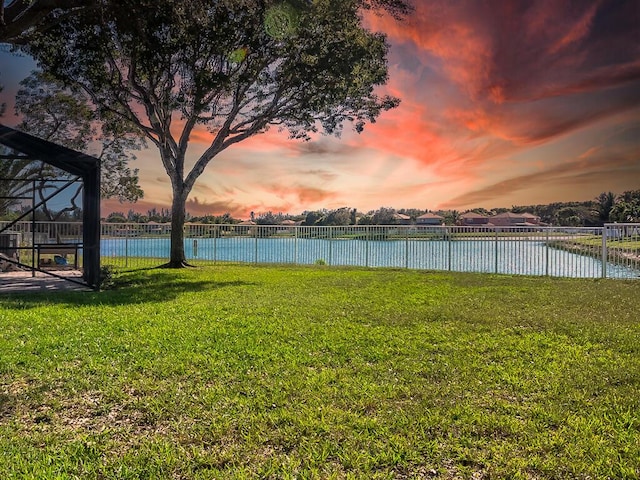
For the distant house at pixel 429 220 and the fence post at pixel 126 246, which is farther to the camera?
the distant house at pixel 429 220

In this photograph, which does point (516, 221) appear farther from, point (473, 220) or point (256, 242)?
point (256, 242)

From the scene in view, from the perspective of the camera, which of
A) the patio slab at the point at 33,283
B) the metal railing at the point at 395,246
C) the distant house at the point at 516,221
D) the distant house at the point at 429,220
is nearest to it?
the patio slab at the point at 33,283

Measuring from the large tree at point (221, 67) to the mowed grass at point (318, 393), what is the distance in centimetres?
710

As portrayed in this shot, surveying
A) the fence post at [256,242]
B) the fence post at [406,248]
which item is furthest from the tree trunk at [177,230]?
the fence post at [406,248]

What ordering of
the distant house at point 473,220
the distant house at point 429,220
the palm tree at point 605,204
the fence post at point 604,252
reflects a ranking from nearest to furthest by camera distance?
the fence post at point 604,252 < the distant house at point 429,220 < the distant house at point 473,220 < the palm tree at point 605,204

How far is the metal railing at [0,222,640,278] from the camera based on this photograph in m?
12.1

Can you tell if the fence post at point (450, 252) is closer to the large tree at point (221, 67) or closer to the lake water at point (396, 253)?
the lake water at point (396, 253)

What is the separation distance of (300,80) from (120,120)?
8.54m

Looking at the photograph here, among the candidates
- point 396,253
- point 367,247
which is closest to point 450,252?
point 396,253

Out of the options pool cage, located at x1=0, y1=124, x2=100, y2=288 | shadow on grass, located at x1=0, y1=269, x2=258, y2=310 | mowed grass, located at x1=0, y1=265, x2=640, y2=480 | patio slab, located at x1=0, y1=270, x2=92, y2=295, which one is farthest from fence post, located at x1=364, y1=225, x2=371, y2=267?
patio slab, located at x1=0, y1=270, x2=92, y2=295

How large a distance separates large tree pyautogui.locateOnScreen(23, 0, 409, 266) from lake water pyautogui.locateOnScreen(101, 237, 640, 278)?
6.92 ft

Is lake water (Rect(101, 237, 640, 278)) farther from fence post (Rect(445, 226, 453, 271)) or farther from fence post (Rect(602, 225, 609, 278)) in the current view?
fence post (Rect(602, 225, 609, 278))

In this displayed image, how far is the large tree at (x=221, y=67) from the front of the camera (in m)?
11.1

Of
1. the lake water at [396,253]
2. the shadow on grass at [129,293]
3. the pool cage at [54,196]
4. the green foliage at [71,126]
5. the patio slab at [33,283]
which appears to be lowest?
the shadow on grass at [129,293]
